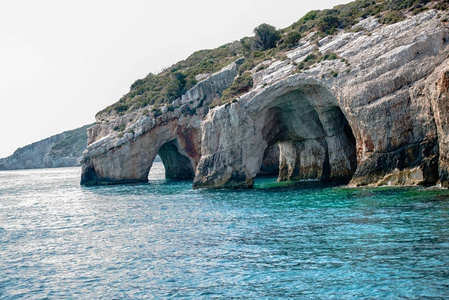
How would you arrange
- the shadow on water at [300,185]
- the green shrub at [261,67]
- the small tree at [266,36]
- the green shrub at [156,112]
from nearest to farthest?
1. the shadow on water at [300,185]
2. the green shrub at [261,67]
3. the small tree at [266,36]
4. the green shrub at [156,112]

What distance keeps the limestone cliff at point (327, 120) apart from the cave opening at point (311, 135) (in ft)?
0.32

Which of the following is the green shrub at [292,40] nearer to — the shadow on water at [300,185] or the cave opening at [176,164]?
the shadow on water at [300,185]

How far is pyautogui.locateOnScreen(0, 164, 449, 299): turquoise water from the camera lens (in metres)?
10.8

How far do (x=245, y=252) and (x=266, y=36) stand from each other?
43.4m

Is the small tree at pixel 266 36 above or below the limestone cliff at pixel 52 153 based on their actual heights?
above

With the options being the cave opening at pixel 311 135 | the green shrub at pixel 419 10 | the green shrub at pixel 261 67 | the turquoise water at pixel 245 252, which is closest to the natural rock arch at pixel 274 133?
the cave opening at pixel 311 135

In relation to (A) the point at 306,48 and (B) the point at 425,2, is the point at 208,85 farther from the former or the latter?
(B) the point at 425,2

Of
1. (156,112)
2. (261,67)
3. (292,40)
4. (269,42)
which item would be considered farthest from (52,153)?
(261,67)

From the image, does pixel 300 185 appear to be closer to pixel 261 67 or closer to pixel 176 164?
pixel 261 67

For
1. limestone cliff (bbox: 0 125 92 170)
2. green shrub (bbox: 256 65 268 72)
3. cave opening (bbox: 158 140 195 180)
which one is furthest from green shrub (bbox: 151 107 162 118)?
limestone cliff (bbox: 0 125 92 170)

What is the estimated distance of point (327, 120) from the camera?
3484cm

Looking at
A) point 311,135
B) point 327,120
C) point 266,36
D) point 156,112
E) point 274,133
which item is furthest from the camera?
point 156,112

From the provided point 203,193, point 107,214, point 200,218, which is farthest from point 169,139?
point 200,218

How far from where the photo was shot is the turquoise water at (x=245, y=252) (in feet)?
35.5
